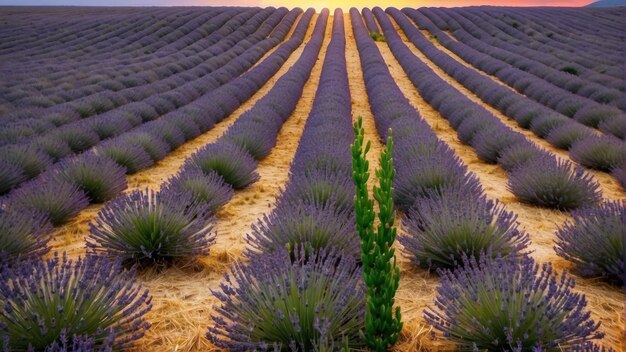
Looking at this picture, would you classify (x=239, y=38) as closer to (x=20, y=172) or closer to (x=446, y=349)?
(x=20, y=172)

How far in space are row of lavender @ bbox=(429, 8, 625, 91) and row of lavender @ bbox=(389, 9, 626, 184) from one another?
9.41 ft

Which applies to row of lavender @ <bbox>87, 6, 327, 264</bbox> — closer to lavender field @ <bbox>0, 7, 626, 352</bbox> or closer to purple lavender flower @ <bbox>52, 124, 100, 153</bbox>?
lavender field @ <bbox>0, 7, 626, 352</bbox>

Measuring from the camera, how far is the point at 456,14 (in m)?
32.2

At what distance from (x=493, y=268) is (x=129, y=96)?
10.6 meters

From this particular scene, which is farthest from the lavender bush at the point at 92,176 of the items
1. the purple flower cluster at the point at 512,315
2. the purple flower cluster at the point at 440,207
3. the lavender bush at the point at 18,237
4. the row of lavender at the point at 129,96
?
the purple flower cluster at the point at 512,315

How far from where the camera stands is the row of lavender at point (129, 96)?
782 centimetres

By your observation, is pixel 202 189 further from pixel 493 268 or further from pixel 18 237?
pixel 493 268

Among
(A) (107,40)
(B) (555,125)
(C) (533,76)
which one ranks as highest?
(B) (555,125)

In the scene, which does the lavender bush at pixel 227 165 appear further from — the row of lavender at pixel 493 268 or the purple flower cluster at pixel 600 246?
the purple flower cluster at pixel 600 246

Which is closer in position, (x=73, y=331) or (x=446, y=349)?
(x=73, y=331)

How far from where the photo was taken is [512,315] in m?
2.15

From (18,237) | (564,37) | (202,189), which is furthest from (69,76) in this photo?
(564,37)

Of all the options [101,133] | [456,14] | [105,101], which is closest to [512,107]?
[101,133]

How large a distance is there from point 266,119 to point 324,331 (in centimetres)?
645
